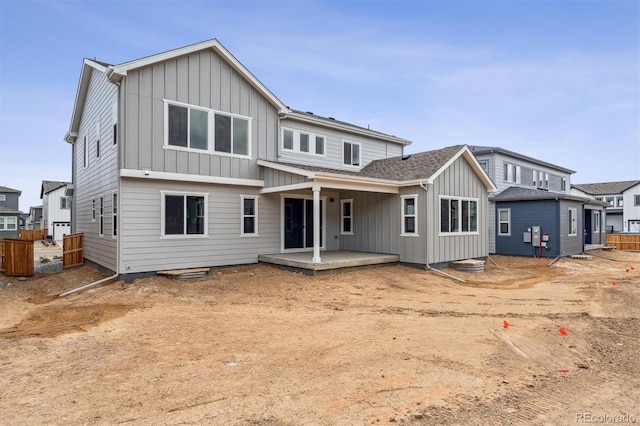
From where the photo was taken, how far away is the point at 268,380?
13.8ft

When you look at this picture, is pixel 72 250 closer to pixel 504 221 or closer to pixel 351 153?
pixel 351 153

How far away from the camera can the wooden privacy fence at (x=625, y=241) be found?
83.0ft

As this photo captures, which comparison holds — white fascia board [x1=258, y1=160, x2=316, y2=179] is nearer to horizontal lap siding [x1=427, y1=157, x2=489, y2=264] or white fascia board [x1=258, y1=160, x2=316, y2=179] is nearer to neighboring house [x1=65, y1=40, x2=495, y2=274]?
neighboring house [x1=65, y1=40, x2=495, y2=274]

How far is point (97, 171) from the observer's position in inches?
517

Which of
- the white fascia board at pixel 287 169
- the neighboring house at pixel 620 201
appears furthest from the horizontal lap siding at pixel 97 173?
the neighboring house at pixel 620 201

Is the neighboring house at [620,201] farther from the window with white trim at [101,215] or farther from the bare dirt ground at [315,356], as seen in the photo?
the window with white trim at [101,215]

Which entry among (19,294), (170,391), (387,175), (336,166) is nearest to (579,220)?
(387,175)

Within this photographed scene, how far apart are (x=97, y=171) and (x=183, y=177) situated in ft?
13.8

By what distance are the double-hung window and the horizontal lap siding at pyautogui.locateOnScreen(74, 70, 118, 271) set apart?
1.51m

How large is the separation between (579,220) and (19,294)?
24.3 meters

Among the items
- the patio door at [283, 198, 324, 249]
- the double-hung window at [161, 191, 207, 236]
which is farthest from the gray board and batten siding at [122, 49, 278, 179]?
the patio door at [283, 198, 324, 249]

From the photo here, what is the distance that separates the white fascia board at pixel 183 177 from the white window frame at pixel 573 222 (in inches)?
Answer: 639

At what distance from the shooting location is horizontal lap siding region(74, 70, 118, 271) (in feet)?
37.4

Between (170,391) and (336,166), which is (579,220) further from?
(170,391)
